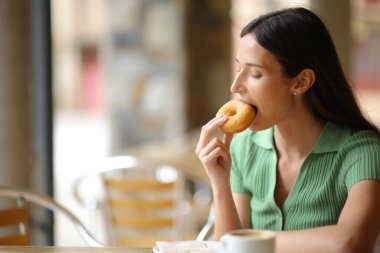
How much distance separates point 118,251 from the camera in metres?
2.13

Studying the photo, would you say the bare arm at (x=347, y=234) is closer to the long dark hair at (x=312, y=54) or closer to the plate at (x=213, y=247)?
the plate at (x=213, y=247)

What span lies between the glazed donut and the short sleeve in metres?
0.27

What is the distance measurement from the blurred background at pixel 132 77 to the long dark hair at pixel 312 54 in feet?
0.93

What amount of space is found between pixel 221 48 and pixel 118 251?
507 cm

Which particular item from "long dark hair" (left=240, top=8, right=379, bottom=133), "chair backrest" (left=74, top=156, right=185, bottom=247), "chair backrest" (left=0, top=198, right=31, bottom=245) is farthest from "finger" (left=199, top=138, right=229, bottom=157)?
"chair backrest" (left=74, top=156, right=185, bottom=247)

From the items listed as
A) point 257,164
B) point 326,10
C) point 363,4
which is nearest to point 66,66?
point 363,4

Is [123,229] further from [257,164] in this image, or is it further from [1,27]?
[257,164]

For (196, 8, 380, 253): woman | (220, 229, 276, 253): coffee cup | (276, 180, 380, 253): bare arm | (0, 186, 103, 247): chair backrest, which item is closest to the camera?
(220, 229, 276, 253): coffee cup

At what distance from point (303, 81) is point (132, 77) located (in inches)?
184

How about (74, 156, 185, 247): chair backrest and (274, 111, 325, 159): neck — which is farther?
(74, 156, 185, 247): chair backrest

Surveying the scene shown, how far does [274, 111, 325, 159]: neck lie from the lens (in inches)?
89.5

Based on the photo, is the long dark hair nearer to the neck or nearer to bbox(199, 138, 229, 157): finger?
the neck

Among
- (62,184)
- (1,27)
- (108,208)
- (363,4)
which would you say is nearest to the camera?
(1,27)

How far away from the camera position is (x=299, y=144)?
231 cm
